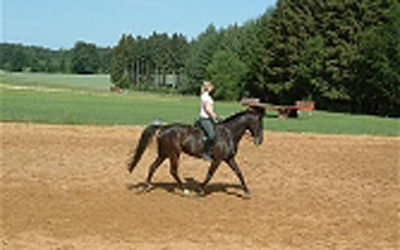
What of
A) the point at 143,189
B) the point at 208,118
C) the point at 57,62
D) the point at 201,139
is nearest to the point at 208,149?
the point at 201,139

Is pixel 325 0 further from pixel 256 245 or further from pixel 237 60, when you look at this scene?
pixel 256 245

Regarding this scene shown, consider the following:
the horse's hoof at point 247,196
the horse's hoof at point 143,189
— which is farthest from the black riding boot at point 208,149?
the horse's hoof at point 143,189

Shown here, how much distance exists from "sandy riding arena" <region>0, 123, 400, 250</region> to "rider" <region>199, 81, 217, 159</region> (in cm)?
125

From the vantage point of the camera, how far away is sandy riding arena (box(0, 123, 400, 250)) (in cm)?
886

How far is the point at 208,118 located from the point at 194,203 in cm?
195

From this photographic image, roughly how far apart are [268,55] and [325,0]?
10492 mm

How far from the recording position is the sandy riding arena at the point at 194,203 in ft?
29.1

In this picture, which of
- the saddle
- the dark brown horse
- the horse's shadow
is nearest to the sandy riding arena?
the horse's shadow

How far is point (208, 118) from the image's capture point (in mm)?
11992

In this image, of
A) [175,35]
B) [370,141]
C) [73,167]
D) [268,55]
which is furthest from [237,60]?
[73,167]

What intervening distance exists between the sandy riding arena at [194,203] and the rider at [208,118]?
1.25 meters

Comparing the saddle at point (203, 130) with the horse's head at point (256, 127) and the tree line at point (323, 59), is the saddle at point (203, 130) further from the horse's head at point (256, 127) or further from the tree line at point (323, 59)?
the tree line at point (323, 59)

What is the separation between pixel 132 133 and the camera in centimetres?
2609

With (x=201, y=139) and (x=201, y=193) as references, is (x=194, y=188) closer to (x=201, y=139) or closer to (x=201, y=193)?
(x=201, y=193)
